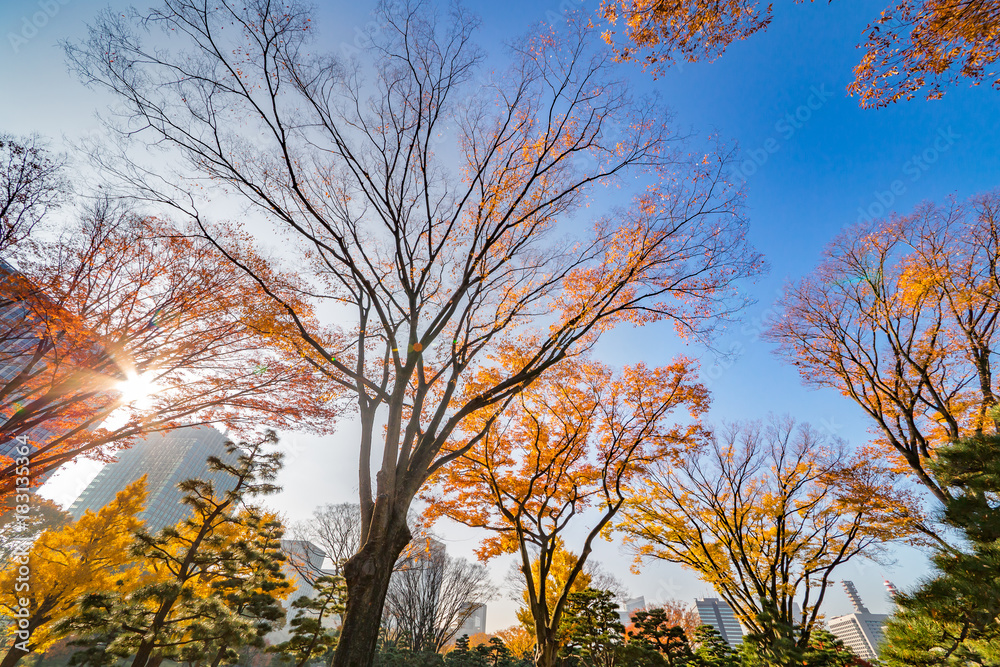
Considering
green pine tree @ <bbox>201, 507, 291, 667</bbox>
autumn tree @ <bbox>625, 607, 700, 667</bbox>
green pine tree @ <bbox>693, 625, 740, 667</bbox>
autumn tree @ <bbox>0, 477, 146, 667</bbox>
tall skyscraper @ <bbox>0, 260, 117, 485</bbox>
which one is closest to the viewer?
tall skyscraper @ <bbox>0, 260, 117, 485</bbox>

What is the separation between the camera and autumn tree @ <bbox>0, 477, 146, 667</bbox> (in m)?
10.8

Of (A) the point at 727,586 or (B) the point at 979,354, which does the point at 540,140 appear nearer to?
(B) the point at 979,354

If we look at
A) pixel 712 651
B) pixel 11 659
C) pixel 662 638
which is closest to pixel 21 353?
pixel 11 659

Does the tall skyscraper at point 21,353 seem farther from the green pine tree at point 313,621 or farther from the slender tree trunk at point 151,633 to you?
the green pine tree at point 313,621

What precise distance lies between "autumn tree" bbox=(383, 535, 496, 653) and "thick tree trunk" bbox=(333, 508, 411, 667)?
39.5 ft

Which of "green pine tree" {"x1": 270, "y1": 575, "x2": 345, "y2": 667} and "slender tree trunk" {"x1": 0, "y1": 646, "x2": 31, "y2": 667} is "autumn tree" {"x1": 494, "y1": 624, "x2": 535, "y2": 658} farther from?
"slender tree trunk" {"x1": 0, "y1": 646, "x2": 31, "y2": 667}

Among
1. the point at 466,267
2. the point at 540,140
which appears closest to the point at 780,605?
the point at 466,267

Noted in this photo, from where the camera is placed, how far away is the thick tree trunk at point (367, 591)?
3777 millimetres

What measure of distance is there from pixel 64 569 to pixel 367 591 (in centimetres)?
1482

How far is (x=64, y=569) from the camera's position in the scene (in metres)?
11.1

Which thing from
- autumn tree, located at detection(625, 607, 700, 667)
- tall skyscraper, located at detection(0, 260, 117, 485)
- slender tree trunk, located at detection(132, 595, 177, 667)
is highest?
tall skyscraper, located at detection(0, 260, 117, 485)

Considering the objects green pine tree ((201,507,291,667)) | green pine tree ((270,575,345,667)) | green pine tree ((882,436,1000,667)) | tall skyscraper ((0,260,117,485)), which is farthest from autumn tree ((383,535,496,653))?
green pine tree ((882,436,1000,667))

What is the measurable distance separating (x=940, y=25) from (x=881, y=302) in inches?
280

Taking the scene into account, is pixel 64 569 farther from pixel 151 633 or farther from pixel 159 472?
pixel 159 472
